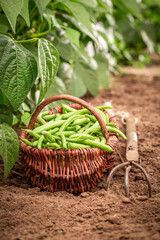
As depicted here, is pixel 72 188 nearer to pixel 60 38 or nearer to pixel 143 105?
pixel 60 38

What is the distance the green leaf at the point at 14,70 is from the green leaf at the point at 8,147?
0.61ft

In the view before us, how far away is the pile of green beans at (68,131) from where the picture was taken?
6.34 feet

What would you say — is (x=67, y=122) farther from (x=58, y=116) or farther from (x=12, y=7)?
(x=12, y=7)

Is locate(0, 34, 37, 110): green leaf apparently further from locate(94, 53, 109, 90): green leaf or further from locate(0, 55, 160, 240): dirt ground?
locate(94, 53, 109, 90): green leaf

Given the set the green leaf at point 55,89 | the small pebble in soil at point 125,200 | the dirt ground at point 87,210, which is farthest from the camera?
the green leaf at point 55,89

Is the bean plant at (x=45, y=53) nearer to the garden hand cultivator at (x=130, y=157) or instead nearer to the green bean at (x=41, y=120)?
the green bean at (x=41, y=120)

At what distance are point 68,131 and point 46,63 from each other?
1.56 feet

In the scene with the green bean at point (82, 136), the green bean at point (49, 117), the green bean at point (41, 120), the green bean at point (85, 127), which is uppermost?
the green bean at point (49, 117)

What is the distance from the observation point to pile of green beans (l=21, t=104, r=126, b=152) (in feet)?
6.34

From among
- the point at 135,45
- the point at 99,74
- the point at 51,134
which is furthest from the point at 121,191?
the point at 135,45

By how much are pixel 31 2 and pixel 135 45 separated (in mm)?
4406

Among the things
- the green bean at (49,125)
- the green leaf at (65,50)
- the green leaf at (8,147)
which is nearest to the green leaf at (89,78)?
the green leaf at (65,50)

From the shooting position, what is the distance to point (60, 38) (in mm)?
3186

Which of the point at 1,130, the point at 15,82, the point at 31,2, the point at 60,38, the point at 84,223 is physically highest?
the point at 31,2
